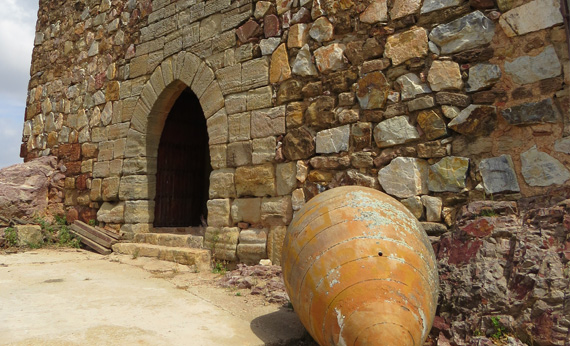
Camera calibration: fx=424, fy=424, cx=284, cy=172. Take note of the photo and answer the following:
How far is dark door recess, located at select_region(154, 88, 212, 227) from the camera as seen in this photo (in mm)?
6227

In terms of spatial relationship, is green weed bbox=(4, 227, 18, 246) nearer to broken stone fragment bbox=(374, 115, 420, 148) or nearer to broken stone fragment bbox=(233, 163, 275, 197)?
broken stone fragment bbox=(233, 163, 275, 197)

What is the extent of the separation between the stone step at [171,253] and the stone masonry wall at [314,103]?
0.19 metres

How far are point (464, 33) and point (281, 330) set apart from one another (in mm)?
2545

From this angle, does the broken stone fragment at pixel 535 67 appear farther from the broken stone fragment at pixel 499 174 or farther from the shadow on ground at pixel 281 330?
the shadow on ground at pixel 281 330

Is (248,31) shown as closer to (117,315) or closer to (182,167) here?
(182,167)

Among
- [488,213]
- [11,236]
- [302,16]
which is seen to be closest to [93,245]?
[11,236]

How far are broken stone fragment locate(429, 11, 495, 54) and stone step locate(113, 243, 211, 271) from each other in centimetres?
313

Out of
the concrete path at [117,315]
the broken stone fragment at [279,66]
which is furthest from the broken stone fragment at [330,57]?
the concrete path at [117,315]

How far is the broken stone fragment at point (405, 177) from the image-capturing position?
3336mm

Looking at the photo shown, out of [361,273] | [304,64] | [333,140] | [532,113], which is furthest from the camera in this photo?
[304,64]

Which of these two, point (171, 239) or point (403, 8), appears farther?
point (171, 239)

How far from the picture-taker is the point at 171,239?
516cm

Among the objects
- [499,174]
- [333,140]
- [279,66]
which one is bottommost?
[499,174]

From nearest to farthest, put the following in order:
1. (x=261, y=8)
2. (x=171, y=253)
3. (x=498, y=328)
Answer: (x=498, y=328), (x=261, y=8), (x=171, y=253)
